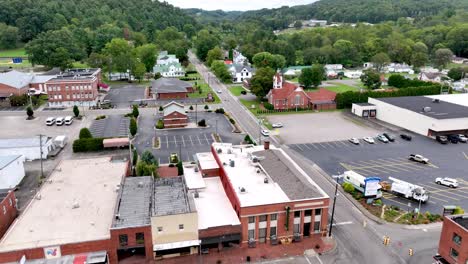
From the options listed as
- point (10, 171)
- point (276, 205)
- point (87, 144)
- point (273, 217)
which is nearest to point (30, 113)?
point (87, 144)

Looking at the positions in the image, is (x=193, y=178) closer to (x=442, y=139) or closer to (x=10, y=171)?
(x=10, y=171)

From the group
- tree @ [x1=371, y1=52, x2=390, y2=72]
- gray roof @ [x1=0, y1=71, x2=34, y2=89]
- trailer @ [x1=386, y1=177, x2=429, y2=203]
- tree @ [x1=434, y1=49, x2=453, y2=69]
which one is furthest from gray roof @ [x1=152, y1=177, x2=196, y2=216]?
tree @ [x1=434, y1=49, x2=453, y2=69]

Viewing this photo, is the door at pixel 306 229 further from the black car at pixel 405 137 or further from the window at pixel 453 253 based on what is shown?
the black car at pixel 405 137

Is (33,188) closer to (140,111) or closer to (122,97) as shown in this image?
(140,111)

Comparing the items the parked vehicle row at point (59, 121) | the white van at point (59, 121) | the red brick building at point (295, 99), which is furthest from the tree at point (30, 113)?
the red brick building at point (295, 99)

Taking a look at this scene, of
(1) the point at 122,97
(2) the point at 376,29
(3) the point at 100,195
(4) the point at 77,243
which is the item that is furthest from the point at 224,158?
(2) the point at 376,29

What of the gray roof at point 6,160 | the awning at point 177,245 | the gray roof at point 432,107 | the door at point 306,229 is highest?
the gray roof at point 432,107

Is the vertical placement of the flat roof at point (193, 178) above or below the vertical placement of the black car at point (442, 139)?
above

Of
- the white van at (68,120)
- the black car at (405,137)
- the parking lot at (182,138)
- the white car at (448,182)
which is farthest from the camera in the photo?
the white van at (68,120)
